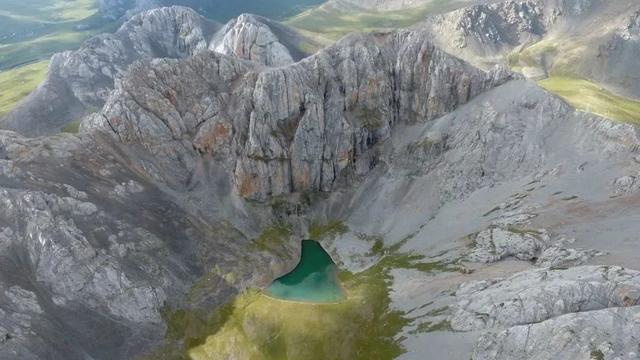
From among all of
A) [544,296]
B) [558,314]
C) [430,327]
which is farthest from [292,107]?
[558,314]

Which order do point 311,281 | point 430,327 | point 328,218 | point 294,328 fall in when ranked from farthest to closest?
point 328,218, point 311,281, point 294,328, point 430,327

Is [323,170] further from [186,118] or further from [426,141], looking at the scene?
[186,118]

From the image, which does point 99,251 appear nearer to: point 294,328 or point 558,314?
point 294,328

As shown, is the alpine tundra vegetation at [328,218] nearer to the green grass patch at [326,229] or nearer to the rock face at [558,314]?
the rock face at [558,314]

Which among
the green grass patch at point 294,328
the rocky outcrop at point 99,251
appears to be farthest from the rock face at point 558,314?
the rocky outcrop at point 99,251

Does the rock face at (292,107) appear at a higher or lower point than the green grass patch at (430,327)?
higher

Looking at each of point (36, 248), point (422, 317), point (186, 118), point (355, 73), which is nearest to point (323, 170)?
point (355, 73)
